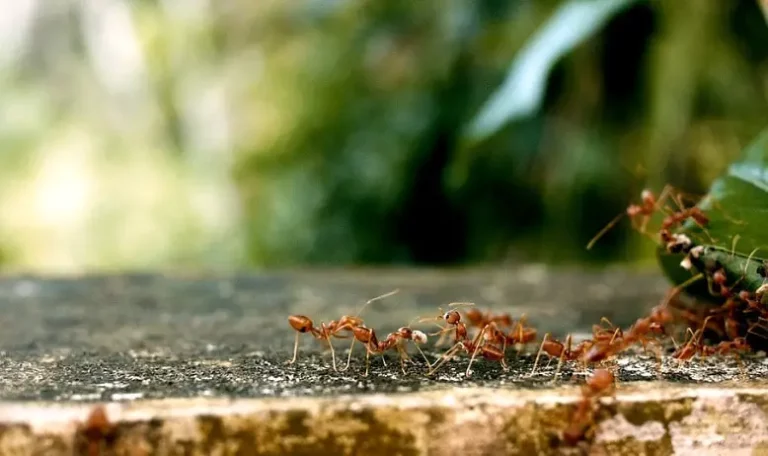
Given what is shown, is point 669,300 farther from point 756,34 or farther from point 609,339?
point 756,34

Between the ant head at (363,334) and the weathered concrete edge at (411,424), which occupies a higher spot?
the ant head at (363,334)

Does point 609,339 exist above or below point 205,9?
below

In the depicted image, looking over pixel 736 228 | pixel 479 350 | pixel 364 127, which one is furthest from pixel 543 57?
pixel 364 127

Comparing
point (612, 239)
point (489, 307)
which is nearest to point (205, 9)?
point (612, 239)

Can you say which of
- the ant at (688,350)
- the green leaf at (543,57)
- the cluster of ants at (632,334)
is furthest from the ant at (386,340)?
the green leaf at (543,57)

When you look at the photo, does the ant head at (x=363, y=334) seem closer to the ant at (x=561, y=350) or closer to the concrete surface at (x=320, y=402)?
the concrete surface at (x=320, y=402)

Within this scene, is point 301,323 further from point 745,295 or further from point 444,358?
point 745,295

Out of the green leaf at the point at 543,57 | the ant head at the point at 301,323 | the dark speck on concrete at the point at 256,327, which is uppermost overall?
the green leaf at the point at 543,57
